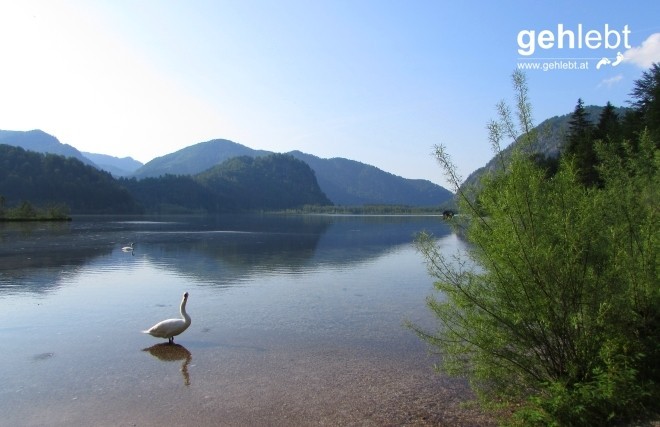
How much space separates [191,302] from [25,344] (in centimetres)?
749

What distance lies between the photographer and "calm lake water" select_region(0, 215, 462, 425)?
421 inches

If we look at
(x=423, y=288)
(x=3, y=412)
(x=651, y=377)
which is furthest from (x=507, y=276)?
(x=423, y=288)

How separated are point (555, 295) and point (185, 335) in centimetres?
1232

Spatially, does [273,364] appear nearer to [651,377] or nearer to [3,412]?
[3,412]

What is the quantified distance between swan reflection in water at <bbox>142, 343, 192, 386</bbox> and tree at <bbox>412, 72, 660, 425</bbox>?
311 inches

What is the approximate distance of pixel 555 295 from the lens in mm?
7605

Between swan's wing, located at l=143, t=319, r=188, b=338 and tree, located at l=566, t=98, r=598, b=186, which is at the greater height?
tree, located at l=566, t=98, r=598, b=186

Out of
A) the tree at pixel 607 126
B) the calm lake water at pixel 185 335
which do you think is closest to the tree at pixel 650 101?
the tree at pixel 607 126

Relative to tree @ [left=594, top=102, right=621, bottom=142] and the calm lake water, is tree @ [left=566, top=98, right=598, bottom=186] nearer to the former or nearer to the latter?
tree @ [left=594, top=102, right=621, bottom=142]

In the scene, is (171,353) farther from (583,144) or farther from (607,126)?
(607,126)

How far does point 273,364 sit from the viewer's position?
13094mm

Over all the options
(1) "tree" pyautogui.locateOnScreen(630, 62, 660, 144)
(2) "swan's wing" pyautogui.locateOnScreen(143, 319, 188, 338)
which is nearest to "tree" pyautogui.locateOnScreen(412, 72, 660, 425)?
(2) "swan's wing" pyautogui.locateOnScreen(143, 319, 188, 338)

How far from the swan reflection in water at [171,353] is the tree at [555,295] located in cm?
790

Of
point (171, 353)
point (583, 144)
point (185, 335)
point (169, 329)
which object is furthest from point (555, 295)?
point (583, 144)
